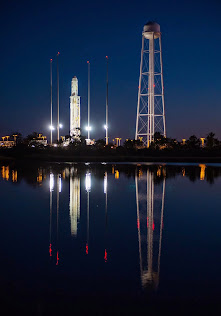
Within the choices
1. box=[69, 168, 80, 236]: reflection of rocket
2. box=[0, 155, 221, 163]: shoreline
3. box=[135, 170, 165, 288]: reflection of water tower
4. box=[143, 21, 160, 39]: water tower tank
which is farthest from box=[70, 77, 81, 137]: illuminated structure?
box=[135, 170, 165, 288]: reflection of water tower

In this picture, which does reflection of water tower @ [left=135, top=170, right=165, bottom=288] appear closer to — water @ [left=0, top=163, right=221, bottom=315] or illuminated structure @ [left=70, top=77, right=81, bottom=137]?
water @ [left=0, top=163, right=221, bottom=315]

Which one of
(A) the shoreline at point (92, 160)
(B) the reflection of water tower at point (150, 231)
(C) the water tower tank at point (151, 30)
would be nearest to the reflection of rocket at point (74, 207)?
(B) the reflection of water tower at point (150, 231)

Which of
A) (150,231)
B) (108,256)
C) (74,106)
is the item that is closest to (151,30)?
(74,106)

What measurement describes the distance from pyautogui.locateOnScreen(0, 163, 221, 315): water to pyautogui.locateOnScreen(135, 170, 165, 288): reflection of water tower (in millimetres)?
18

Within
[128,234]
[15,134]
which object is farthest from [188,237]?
[15,134]

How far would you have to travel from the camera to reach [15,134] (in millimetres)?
90375

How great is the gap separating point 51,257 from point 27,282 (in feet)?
3.91

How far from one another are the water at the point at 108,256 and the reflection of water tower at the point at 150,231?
18 mm

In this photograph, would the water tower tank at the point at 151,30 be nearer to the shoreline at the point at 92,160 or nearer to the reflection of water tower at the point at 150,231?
the shoreline at the point at 92,160

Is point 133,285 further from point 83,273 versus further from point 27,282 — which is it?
point 27,282

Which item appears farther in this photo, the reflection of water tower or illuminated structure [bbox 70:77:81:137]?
illuminated structure [bbox 70:77:81:137]

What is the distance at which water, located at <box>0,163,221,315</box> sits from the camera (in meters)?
4.94

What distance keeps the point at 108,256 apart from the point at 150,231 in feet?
7.47

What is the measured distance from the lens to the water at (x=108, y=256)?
16.2 ft
